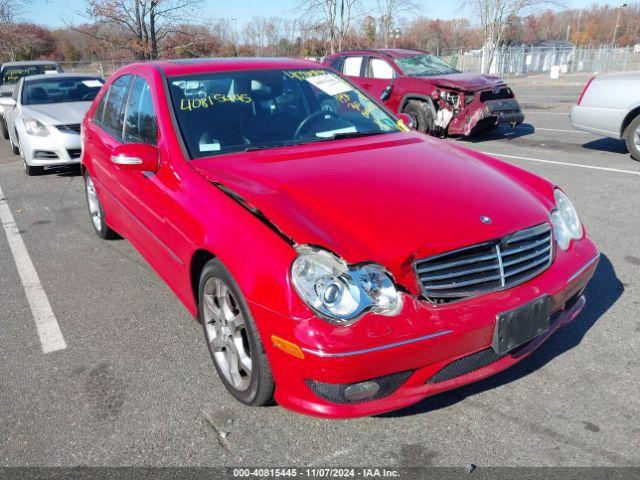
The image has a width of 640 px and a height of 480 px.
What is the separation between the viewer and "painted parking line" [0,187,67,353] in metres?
3.54

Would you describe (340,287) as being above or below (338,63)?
below

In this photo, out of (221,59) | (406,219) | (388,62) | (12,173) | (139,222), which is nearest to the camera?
(406,219)

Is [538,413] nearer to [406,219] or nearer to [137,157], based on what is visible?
[406,219]

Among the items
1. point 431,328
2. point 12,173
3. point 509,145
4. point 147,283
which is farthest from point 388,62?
point 431,328

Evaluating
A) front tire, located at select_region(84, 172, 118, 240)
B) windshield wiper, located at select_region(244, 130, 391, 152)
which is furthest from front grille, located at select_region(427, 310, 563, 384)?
front tire, located at select_region(84, 172, 118, 240)

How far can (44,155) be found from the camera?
8.29 metres

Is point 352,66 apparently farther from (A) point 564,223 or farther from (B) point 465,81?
(A) point 564,223

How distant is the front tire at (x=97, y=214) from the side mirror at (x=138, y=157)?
195cm

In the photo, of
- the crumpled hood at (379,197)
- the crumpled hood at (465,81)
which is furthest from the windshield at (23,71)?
the crumpled hood at (379,197)

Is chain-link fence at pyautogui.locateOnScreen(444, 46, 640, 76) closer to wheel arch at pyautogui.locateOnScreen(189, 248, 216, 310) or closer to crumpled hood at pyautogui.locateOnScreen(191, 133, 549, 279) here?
crumpled hood at pyautogui.locateOnScreen(191, 133, 549, 279)

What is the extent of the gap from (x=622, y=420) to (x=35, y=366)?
3148mm

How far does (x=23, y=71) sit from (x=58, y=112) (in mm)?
6851

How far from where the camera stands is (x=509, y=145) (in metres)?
9.86

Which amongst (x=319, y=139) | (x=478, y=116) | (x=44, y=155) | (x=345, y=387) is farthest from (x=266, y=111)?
(x=478, y=116)
